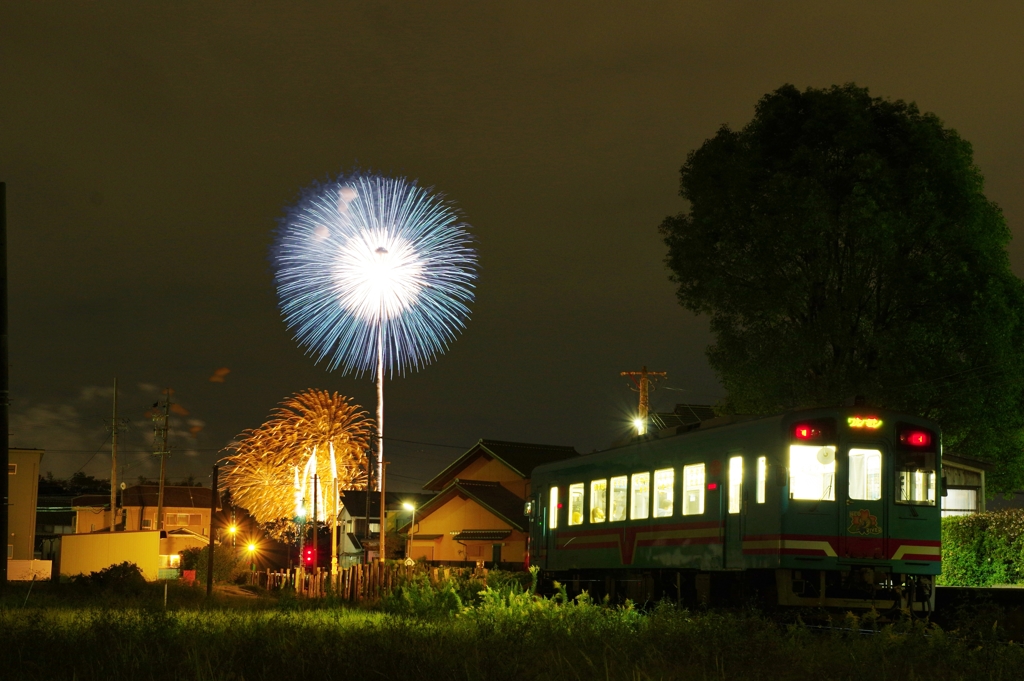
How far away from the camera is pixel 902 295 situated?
83.8 ft

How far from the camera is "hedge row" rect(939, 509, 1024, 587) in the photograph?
23.5 m

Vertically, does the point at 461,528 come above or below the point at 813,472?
below

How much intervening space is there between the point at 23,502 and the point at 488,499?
32.1 meters

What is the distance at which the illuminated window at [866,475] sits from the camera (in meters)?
16.7

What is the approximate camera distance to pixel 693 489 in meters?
18.5

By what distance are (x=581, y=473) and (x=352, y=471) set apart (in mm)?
31762

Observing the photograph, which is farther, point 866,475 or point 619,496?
point 619,496

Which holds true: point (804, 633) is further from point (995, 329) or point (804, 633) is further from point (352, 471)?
point (352, 471)

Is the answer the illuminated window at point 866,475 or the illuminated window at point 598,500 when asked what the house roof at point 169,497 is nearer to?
the illuminated window at point 598,500

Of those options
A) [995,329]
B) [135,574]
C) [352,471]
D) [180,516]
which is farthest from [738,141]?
[180,516]

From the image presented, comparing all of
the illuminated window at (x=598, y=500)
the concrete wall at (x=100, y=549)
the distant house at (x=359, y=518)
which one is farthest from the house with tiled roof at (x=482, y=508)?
the illuminated window at (x=598, y=500)

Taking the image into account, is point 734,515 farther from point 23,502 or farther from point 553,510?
point 23,502

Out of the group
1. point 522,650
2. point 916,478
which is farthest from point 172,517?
point 522,650

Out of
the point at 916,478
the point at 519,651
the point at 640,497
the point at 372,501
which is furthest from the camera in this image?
the point at 372,501
